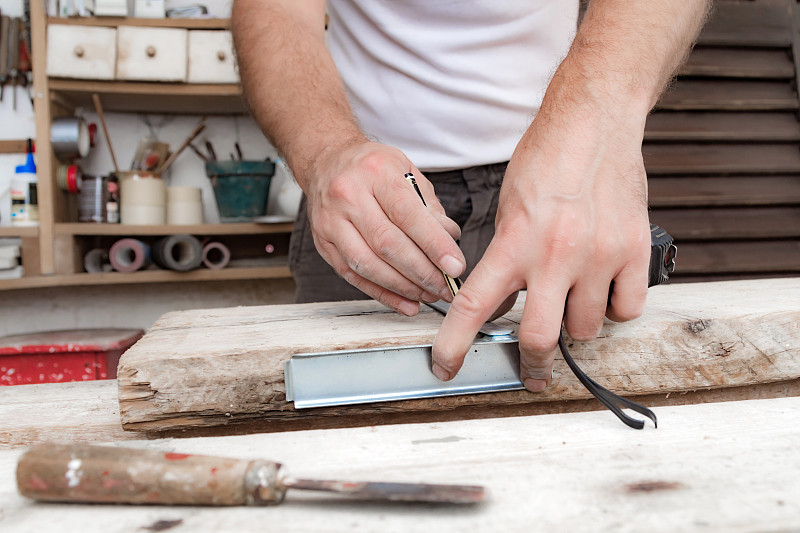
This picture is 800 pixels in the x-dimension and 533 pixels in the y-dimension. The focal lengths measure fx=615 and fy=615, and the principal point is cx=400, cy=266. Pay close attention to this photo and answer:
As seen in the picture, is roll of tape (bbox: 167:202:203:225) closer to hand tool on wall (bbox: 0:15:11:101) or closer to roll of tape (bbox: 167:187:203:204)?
roll of tape (bbox: 167:187:203:204)

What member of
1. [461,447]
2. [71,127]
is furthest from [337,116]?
[71,127]

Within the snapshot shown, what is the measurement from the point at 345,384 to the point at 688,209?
2.35m

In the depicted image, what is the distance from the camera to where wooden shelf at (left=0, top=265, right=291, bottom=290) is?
A: 2.52 metres

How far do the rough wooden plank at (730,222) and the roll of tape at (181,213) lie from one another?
6.46ft

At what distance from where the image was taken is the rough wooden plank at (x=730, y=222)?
2.55m

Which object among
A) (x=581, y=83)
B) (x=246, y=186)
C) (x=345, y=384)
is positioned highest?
(x=581, y=83)

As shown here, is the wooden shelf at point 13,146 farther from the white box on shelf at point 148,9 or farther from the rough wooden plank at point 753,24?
the rough wooden plank at point 753,24

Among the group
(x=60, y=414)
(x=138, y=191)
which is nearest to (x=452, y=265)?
(x=60, y=414)

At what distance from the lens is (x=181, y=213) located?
8.86 feet

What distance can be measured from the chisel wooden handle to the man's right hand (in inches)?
14.8

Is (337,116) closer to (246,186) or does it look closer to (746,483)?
(746,483)

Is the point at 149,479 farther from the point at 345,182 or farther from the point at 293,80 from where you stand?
the point at 293,80

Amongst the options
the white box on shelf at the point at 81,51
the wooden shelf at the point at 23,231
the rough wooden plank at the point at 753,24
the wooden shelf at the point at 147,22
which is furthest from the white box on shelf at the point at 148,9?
the rough wooden plank at the point at 753,24

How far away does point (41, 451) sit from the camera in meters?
0.42
